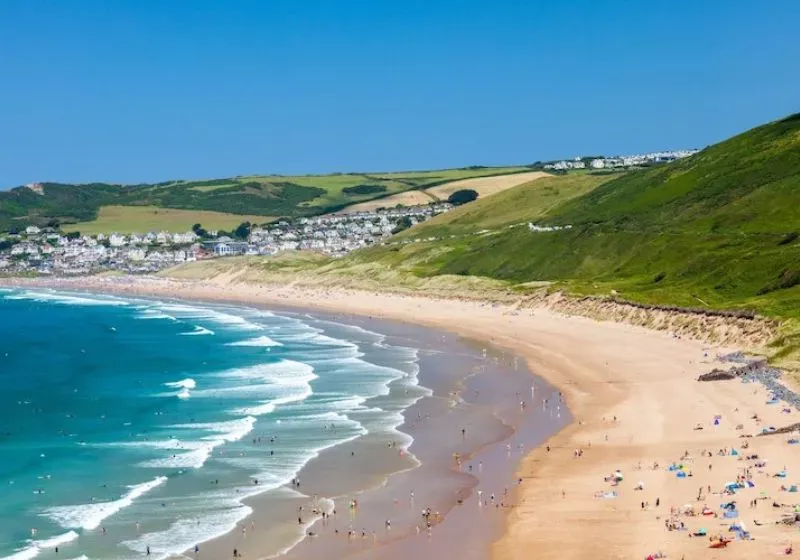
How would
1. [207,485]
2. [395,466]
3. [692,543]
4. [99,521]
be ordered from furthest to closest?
[395,466] → [207,485] → [99,521] → [692,543]

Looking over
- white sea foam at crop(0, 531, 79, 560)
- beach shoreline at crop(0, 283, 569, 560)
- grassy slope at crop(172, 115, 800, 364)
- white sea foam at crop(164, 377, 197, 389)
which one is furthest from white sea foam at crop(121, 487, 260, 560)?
grassy slope at crop(172, 115, 800, 364)

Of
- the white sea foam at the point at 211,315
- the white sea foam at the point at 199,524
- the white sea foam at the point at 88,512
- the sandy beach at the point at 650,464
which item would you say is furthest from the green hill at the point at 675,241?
the white sea foam at the point at 88,512

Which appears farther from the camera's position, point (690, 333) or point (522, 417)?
point (690, 333)

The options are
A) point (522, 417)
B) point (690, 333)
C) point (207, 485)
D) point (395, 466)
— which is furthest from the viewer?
point (690, 333)

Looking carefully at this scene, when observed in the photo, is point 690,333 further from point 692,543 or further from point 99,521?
point 99,521

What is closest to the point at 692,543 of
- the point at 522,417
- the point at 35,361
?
the point at 522,417

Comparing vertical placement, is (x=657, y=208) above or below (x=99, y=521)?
above

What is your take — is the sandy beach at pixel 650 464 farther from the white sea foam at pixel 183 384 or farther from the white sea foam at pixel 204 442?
the white sea foam at pixel 183 384
